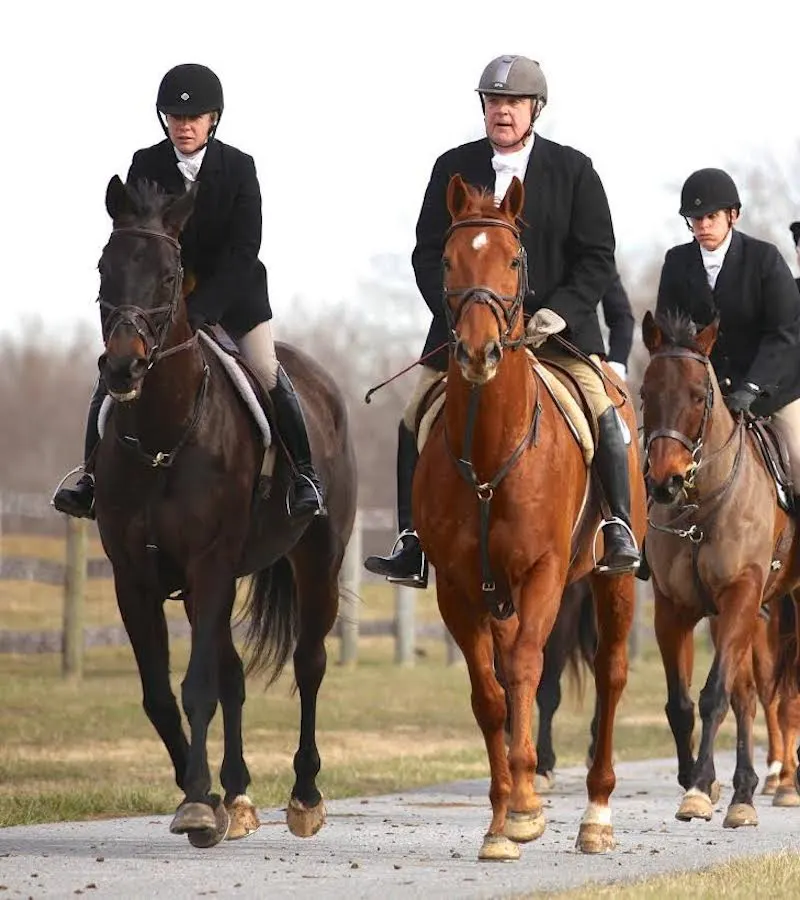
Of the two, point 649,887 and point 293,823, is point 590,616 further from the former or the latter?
point 649,887

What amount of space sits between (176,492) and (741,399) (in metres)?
3.82

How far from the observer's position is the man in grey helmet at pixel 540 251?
945 centimetres

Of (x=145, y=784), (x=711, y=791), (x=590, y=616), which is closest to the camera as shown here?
(x=711, y=791)

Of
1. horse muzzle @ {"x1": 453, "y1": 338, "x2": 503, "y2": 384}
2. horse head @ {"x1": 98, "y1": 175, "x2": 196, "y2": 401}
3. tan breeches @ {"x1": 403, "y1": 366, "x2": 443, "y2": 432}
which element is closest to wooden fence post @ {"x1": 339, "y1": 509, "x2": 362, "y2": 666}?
tan breeches @ {"x1": 403, "y1": 366, "x2": 443, "y2": 432}

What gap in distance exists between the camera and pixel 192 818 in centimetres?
863

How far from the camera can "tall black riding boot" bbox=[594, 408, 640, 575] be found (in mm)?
9406

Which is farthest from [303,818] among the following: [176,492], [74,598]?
[74,598]

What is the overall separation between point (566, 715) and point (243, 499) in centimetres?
1244

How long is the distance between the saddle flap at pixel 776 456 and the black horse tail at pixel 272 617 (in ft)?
9.82

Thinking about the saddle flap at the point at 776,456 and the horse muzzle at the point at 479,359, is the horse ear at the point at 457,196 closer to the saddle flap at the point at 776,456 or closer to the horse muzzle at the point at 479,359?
the horse muzzle at the point at 479,359

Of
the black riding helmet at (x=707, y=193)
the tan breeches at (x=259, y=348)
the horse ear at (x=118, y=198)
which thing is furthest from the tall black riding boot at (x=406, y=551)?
the black riding helmet at (x=707, y=193)

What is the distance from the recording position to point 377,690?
2189 cm

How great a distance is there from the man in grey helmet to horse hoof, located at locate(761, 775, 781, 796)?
12.4 ft

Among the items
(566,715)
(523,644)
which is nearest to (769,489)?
(523,644)
